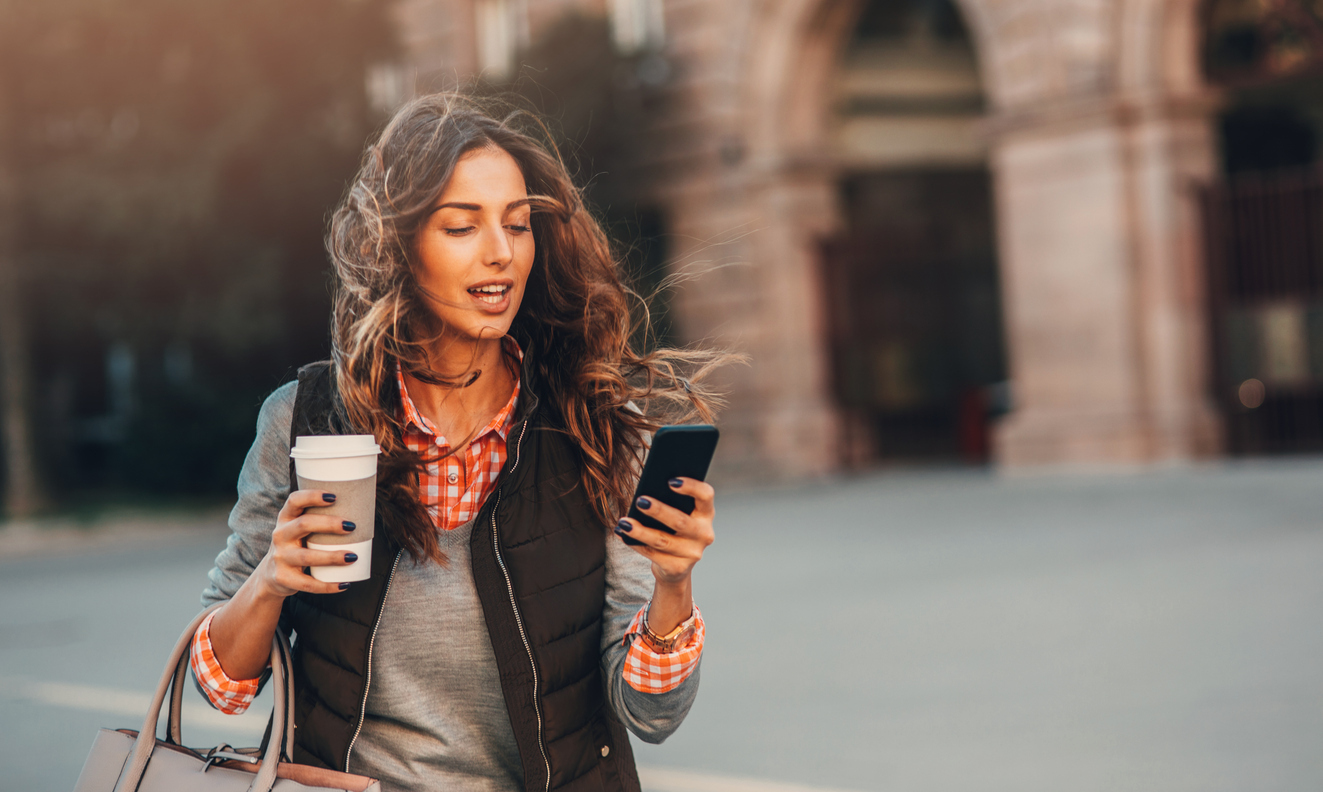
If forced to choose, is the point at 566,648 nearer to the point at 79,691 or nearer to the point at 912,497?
the point at 79,691

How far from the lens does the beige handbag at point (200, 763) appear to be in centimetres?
201

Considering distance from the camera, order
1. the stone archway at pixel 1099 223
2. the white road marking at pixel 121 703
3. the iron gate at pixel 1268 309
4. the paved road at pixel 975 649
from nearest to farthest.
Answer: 1. the paved road at pixel 975 649
2. the white road marking at pixel 121 703
3. the iron gate at pixel 1268 309
4. the stone archway at pixel 1099 223

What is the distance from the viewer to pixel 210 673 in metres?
2.16

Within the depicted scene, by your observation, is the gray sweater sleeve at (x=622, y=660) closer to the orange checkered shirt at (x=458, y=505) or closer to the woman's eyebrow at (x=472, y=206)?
the orange checkered shirt at (x=458, y=505)

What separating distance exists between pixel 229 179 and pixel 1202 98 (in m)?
11.2

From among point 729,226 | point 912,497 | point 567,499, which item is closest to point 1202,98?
point 912,497

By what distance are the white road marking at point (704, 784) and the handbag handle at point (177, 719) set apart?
2.67 metres

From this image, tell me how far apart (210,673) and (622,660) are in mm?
611

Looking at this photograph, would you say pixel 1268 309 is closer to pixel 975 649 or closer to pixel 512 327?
pixel 975 649

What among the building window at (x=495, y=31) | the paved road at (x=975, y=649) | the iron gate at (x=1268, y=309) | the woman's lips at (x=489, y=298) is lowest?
the paved road at (x=975, y=649)

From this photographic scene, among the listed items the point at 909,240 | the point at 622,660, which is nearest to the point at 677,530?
the point at 622,660

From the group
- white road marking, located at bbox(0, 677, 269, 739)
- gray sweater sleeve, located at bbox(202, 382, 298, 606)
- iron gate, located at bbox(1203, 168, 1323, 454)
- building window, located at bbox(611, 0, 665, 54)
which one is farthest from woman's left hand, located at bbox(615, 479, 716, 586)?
building window, located at bbox(611, 0, 665, 54)

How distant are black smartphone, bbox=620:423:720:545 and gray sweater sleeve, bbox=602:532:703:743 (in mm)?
301

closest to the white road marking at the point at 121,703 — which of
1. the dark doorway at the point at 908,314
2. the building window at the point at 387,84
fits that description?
the dark doorway at the point at 908,314
